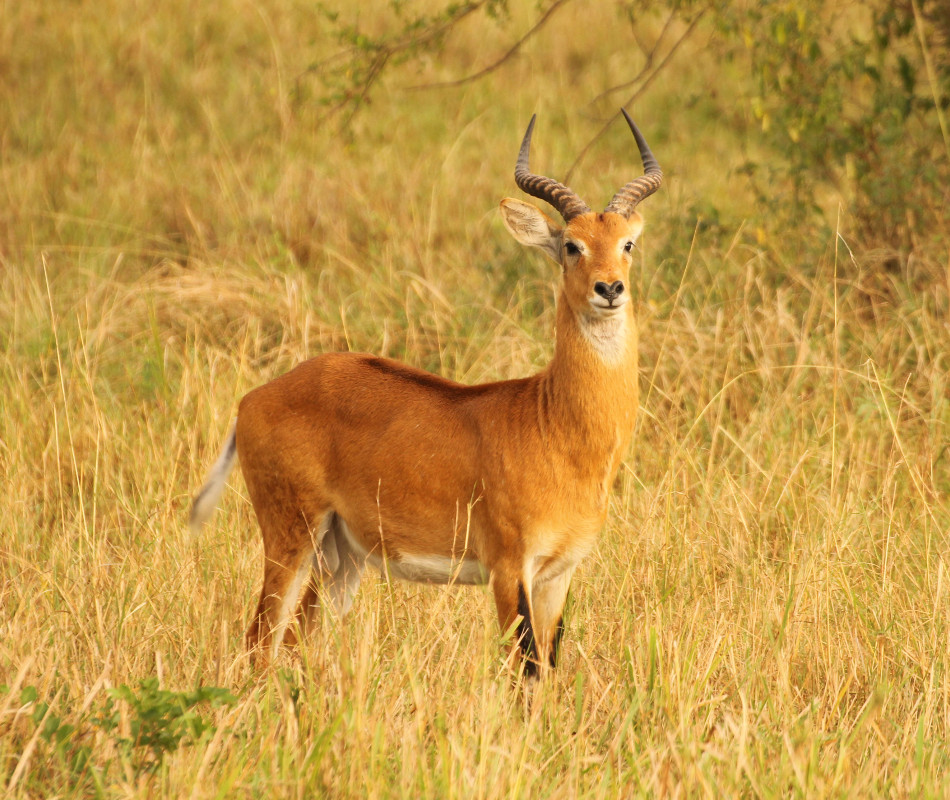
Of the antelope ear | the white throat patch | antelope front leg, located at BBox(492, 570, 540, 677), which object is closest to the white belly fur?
antelope front leg, located at BBox(492, 570, 540, 677)

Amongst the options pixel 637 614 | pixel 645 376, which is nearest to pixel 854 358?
pixel 645 376

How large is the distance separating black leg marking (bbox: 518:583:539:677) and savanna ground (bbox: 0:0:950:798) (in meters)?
0.13

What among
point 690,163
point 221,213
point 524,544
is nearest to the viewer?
point 524,544

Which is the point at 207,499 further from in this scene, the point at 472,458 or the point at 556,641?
the point at 556,641

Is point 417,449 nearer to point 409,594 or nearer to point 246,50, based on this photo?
point 409,594

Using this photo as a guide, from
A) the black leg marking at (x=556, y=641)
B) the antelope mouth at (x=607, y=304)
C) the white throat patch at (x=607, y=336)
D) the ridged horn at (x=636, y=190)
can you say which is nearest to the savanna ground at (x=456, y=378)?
the black leg marking at (x=556, y=641)

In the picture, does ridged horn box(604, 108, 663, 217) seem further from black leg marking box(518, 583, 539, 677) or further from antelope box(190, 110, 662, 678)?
black leg marking box(518, 583, 539, 677)

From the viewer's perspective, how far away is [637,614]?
4.77 meters

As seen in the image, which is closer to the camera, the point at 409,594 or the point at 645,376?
the point at 409,594

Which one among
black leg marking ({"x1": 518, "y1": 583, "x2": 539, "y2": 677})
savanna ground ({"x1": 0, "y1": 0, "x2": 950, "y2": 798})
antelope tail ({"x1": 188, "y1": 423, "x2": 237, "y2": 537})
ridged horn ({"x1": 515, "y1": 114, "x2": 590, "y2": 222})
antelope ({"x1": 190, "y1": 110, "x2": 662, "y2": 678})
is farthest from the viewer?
antelope tail ({"x1": 188, "y1": 423, "x2": 237, "y2": 537})

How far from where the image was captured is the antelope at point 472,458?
432cm

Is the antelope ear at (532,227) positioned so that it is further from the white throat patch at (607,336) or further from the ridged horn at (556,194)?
the white throat patch at (607,336)

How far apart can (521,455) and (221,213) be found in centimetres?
623

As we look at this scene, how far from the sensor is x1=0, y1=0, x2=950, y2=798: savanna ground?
3389 mm
